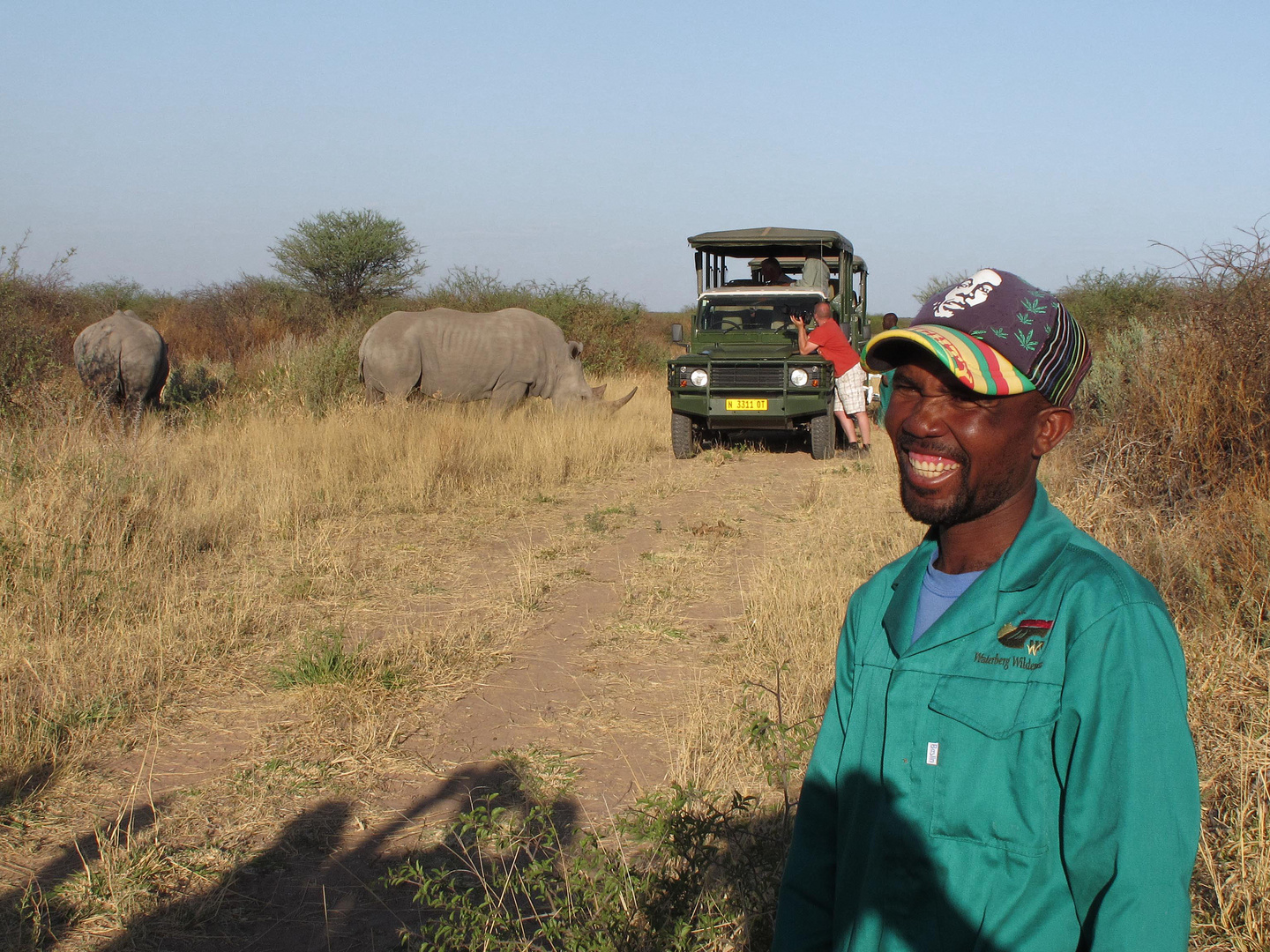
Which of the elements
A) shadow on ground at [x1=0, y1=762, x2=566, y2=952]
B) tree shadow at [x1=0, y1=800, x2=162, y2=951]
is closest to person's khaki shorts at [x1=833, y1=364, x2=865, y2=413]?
shadow on ground at [x1=0, y1=762, x2=566, y2=952]

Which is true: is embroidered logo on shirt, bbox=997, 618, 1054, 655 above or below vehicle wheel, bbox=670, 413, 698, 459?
above

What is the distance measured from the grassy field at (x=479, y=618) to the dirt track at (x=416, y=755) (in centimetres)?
3

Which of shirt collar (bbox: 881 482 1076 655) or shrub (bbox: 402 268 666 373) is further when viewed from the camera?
shrub (bbox: 402 268 666 373)

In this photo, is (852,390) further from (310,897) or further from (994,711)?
Answer: (994,711)

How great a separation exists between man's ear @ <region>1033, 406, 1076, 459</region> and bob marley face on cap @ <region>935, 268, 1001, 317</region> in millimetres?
232

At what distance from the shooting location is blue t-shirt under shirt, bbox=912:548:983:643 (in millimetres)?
1797

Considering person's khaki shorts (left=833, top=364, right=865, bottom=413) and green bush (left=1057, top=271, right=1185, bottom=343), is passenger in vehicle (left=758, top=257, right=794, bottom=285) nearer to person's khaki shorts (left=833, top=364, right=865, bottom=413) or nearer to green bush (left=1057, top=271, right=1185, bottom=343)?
person's khaki shorts (left=833, top=364, right=865, bottom=413)

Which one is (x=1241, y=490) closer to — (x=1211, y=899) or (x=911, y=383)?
(x=1211, y=899)

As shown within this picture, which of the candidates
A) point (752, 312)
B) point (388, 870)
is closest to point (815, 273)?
point (752, 312)

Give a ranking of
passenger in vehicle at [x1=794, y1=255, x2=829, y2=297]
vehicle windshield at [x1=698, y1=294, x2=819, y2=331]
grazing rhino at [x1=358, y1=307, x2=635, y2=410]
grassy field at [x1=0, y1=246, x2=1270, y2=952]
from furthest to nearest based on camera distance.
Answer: grazing rhino at [x1=358, y1=307, x2=635, y2=410] → passenger in vehicle at [x1=794, y1=255, x2=829, y2=297] → vehicle windshield at [x1=698, y1=294, x2=819, y2=331] → grassy field at [x1=0, y1=246, x2=1270, y2=952]

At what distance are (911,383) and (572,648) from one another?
4.05 meters

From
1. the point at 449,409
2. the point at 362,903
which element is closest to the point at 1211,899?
the point at 362,903

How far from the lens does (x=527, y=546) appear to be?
25.7 feet

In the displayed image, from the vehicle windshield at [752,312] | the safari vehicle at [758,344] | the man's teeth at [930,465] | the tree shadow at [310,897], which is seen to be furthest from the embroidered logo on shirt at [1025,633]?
the vehicle windshield at [752,312]
